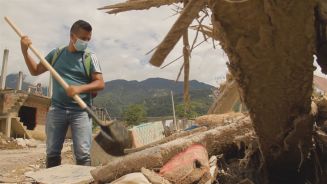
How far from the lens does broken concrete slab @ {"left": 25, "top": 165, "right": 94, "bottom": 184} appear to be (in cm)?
323

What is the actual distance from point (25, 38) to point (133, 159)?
173 centimetres

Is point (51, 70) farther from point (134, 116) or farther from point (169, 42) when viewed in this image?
point (134, 116)

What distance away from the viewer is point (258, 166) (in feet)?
8.53

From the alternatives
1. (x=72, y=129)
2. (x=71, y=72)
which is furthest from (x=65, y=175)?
(x=71, y=72)

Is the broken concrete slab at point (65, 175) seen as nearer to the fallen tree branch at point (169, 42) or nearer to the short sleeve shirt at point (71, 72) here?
the short sleeve shirt at point (71, 72)

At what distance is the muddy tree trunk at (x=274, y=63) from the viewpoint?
148 cm

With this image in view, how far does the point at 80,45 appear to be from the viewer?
347 cm

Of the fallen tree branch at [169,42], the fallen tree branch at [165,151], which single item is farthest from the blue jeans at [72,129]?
the fallen tree branch at [169,42]

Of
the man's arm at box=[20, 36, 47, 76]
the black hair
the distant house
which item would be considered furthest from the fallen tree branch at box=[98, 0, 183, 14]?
the distant house

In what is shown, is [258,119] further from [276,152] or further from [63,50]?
[63,50]

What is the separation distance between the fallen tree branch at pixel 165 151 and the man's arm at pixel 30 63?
1.22 meters

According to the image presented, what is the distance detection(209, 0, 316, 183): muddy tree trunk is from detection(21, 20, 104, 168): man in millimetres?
1666

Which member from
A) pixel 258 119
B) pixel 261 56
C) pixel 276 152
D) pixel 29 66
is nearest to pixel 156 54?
pixel 261 56

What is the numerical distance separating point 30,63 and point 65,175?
3.65 feet
